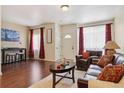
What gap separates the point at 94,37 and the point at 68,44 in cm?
179

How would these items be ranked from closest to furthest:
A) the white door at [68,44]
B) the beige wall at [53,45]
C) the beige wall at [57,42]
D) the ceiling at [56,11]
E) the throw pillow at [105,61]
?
1. the throw pillow at [105,61]
2. the ceiling at [56,11]
3. the beige wall at [53,45]
4. the beige wall at [57,42]
5. the white door at [68,44]

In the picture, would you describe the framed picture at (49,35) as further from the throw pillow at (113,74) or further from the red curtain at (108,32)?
the throw pillow at (113,74)

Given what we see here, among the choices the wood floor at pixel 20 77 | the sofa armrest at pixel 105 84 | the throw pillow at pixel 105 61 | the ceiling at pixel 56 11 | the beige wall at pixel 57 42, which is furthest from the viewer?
the beige wall at pixel 57 42

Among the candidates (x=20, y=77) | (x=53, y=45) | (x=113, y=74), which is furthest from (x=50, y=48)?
(x=113, y=74)

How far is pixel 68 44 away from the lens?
7.96 metres

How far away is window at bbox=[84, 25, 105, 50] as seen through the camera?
6.93m

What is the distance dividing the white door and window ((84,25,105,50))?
928 mm

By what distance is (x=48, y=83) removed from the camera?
131 inches

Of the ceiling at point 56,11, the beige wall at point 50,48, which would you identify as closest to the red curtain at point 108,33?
the ceiling at point 56,11

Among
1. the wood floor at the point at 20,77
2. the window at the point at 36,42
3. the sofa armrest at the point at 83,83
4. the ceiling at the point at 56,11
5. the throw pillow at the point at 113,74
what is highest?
the ceiling at the point at 56,11

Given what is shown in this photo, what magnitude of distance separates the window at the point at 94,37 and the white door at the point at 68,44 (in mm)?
928

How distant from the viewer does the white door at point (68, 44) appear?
7797 millimetres
